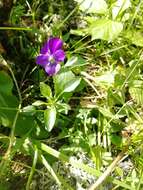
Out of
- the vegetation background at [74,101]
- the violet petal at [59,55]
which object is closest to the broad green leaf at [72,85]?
the vegetation background at [74,101]

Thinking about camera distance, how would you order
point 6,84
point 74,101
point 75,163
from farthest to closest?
point 74,101
point 6,84
point 75,163

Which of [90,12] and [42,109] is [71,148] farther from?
[90,12]

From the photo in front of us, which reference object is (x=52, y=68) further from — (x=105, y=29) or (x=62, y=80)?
(x=105, y=29)

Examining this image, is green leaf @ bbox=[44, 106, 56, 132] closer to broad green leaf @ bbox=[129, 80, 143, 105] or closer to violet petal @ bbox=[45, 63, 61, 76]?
violet petal @ bbox=[45, 63, 61, 76]

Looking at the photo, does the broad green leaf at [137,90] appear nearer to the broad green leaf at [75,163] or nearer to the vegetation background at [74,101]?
the vegetation background at [74,101]

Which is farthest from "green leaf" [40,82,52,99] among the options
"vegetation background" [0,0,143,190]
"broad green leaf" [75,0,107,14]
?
"broad green leaf" [75,0,107,14]

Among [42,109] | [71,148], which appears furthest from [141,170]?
[42,109]

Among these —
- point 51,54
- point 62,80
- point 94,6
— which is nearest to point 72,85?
point 62,80
